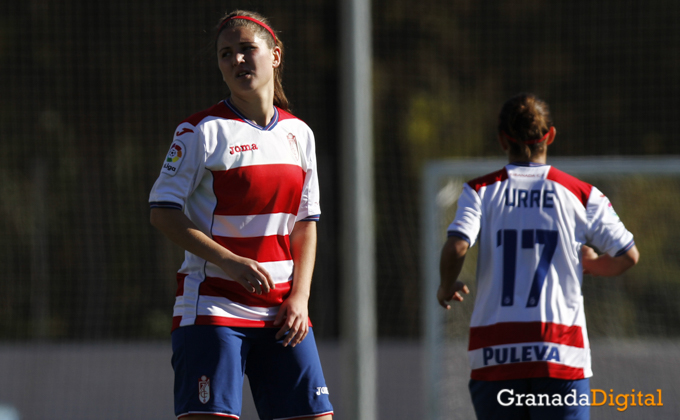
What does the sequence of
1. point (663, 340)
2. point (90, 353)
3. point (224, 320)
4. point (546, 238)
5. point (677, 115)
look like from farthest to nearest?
point (677, 115) → point (90, 353) → point (663, 340) → point (546, 238) → point (224, 320)

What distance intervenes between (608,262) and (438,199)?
1.95 metres

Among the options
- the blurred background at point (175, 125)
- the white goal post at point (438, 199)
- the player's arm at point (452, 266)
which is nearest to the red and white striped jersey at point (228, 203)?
the player's arm at point (452, 266)

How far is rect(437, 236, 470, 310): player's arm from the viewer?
230cm

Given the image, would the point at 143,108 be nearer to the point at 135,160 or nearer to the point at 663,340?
the point at 135,160

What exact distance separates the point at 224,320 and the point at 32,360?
15.0ft

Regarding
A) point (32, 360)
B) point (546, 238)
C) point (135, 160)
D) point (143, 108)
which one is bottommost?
point (32, 360)

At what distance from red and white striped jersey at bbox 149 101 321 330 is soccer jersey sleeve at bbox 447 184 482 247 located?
0.55 m

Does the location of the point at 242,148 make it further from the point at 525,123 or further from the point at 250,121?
the point at 525,123

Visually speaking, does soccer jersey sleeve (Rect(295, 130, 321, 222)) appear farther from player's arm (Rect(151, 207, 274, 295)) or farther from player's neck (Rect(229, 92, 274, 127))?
player's arm (Rect(151, 207, 274, 295))

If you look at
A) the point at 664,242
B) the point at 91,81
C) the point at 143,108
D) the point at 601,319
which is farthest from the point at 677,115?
the point at 91,81

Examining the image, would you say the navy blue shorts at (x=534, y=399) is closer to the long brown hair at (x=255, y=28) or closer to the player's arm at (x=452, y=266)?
the player's arm at (x=452, y=266)

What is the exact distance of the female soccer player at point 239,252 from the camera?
1932 millimetres

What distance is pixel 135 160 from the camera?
22.2 feet

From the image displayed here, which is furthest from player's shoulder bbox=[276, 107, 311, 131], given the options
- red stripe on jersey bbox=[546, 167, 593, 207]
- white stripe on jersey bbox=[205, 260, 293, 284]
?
red stripe on jersey bbox=[546, 167, 593, 207]
